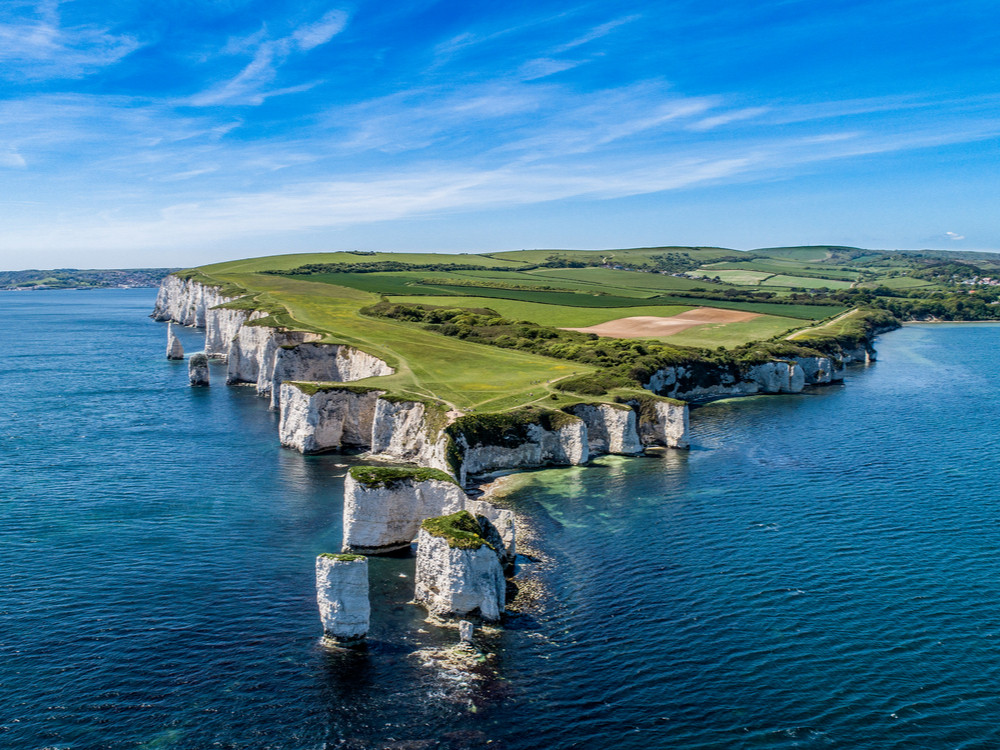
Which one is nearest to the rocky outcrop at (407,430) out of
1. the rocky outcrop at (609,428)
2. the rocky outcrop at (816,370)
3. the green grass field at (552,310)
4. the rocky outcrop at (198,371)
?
the rocky outcrop at (609,428)

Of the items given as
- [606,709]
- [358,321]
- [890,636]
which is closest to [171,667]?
[606,709]

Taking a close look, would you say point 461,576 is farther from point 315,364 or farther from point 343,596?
point 315,364

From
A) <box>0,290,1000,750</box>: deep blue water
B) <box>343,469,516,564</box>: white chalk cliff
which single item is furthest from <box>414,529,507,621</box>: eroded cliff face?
<box>343,469,516,564</box>: white chalk cliff

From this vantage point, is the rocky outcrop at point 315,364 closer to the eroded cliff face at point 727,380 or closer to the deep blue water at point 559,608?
the deep blue water at point 559,608

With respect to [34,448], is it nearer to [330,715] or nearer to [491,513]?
[491,513]

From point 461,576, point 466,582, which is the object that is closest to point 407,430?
point 461,576

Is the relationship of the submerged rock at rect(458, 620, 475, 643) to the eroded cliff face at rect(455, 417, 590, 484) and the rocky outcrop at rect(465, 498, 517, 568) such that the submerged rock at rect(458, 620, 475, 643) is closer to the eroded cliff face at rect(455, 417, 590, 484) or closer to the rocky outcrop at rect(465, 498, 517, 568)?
the rocky outcrop at rect(465, 498, 517, 568)
